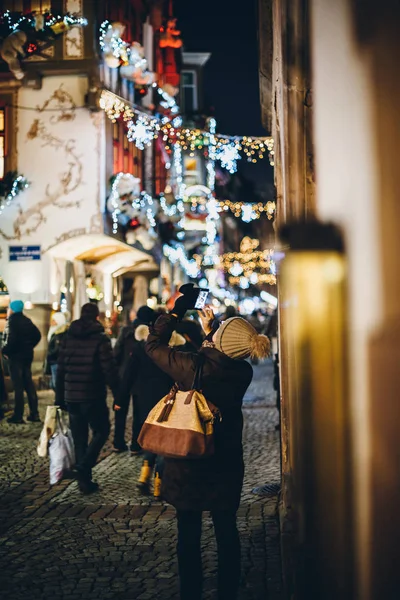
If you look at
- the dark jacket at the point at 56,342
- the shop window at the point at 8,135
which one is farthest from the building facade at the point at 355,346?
the shop window at the point at 8,135

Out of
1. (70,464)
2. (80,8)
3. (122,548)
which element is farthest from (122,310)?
(122,548)

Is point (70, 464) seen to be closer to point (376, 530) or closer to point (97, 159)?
point (376, 530)

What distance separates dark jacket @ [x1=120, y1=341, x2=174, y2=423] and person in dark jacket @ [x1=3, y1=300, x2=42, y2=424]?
4506mm

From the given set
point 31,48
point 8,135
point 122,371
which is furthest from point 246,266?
point 122,371

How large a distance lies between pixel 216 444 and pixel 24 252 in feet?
53.4

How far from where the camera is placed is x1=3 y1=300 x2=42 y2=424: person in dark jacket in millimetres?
12734

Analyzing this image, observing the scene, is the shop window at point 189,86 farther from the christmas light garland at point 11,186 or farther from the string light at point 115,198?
the christmas light garland at point 11,186

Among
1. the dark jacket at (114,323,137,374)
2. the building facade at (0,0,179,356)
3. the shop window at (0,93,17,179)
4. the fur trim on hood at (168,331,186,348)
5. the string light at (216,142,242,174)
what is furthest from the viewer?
the shop window at (0,93,17,179)

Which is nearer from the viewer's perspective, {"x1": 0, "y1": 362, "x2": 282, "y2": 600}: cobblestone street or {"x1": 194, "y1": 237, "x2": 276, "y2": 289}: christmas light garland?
{"x1": 0, "y1": 362, "x2": 282, "y2": 600}: cobblestone street

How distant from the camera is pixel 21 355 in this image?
12906mm

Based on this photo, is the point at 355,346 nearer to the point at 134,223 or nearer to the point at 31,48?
the point at 31,48

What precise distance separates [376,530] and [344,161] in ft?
5.38

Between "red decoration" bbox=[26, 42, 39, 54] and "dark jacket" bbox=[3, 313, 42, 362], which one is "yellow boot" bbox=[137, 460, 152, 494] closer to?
"dark jacket" bbox=[3, 313, 42, 362]

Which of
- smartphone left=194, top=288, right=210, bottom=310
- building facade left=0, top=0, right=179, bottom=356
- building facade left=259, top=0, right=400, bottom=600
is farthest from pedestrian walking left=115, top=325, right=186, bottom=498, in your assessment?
building facade left=0, top=0, right=179, bottom=356
